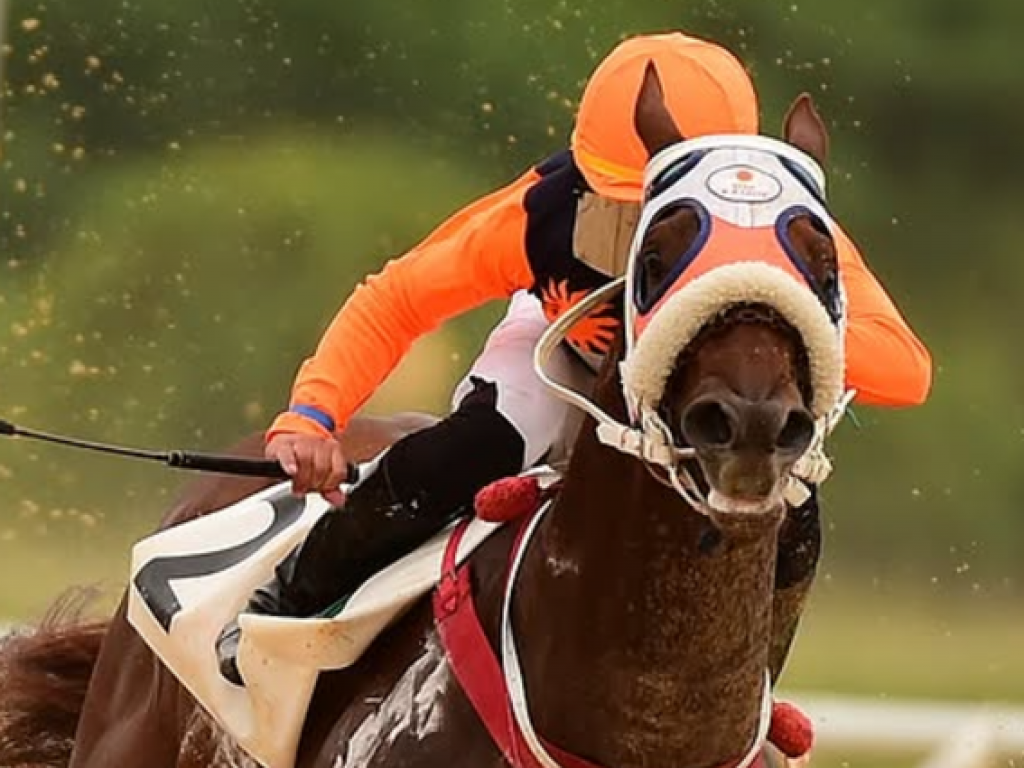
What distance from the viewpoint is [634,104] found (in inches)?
88.6

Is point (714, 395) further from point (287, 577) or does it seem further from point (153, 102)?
point (153, 102)

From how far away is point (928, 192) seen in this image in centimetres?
631

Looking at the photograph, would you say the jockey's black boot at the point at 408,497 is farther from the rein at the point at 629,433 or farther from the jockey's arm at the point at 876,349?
the jockey's arm at the point at 876,349

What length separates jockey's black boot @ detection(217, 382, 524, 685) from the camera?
8.45 ft

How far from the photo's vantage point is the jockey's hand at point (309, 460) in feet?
8.14

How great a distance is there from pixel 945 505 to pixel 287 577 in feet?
11.6

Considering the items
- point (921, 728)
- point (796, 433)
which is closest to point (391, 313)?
point (796, 433)

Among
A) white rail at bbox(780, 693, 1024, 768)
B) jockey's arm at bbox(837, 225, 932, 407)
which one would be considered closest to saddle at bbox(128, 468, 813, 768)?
jockey's arm at bbox(837, 225, 932, 407)

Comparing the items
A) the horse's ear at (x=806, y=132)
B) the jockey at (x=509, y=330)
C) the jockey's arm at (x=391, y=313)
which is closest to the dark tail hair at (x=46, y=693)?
the jockey at (x=509, y=330)

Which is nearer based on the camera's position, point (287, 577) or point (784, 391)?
point (784, 391)

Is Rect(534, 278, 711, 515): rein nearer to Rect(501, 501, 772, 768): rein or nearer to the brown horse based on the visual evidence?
the brown horse

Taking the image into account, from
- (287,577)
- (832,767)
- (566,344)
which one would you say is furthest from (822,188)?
(832,767)

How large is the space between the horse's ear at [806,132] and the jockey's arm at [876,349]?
0.10 meters

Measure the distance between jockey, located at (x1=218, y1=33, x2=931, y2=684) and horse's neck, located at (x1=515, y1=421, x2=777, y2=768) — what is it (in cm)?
21
